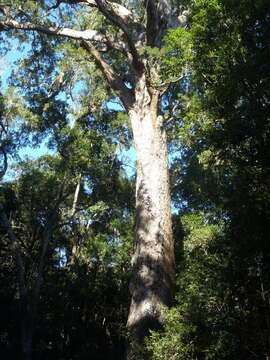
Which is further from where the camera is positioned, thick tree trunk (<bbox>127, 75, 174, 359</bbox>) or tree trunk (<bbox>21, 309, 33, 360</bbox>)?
tree trunk (<bbox>21, 309, 33, 360</bbox>)

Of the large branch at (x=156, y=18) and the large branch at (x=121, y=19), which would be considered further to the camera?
the large branch at (x=156, y=18)

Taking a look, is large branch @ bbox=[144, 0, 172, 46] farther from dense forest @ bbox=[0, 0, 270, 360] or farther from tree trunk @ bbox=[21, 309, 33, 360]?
tree trunk @ bbox=[21, 309, 33, 360]

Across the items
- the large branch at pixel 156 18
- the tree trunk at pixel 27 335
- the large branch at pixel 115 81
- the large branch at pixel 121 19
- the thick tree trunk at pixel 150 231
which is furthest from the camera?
the tree trunk at pixel 27 335

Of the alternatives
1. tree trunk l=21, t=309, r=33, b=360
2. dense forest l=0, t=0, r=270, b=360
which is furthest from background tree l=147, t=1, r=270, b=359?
tree trunk l=21, t=309, r=33, b=360

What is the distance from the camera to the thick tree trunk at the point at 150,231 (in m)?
5.66

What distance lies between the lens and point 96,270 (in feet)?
44.2

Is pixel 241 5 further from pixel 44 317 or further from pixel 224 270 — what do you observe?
pixel 44 317

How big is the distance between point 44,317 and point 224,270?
35.5 feet

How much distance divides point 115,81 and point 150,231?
4.61 m

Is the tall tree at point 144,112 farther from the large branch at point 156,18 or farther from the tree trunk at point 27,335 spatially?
the tree trunk at point 27,335

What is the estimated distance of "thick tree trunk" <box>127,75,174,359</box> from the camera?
5.66m

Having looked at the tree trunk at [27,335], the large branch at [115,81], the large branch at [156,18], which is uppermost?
the large branch at [156,18]

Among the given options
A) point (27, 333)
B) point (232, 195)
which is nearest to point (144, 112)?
point (232, 195)

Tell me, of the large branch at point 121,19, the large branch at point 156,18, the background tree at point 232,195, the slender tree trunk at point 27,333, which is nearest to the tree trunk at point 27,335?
the slender tree trunk at point 27,333
